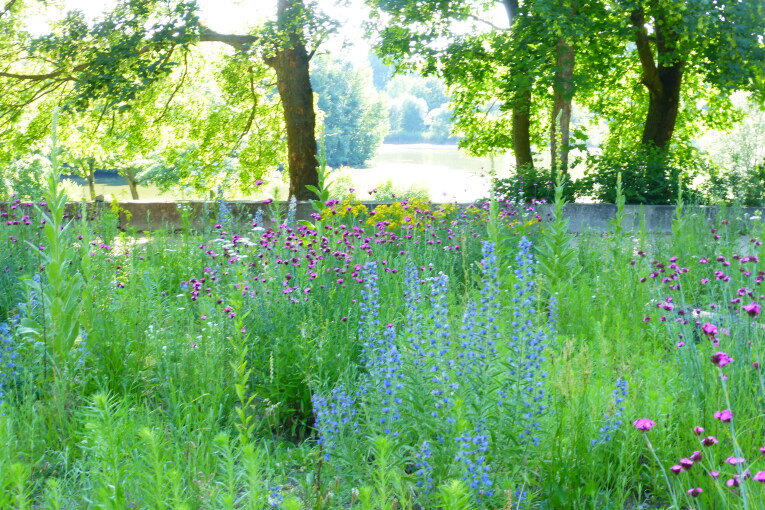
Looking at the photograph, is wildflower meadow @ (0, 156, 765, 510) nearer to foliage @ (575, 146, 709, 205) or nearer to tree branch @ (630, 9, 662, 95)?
foliage @ (575, 146, 709, 205)

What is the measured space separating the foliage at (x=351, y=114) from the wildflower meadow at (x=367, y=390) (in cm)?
5769

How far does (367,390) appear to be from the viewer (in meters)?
3.93

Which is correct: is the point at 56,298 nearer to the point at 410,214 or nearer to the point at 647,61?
the point at 410,214

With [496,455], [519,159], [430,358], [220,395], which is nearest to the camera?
[496,455]

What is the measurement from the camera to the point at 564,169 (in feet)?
41.6

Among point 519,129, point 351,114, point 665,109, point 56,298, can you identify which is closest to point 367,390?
point 56,298

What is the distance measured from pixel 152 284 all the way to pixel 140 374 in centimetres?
131

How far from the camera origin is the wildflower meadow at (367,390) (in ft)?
9.64

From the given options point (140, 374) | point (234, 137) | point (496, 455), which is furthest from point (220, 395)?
point (234, 137)

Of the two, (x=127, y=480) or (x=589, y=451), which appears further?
(x=589, y=451)

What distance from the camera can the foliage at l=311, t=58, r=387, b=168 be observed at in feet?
213

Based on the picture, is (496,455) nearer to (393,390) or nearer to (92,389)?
(393,390)

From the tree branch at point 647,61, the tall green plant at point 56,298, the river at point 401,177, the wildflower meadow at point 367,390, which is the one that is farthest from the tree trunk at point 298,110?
the river at point 401,177

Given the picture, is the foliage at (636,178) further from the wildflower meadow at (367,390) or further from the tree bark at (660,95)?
the wildflower meadow at (367,390)
